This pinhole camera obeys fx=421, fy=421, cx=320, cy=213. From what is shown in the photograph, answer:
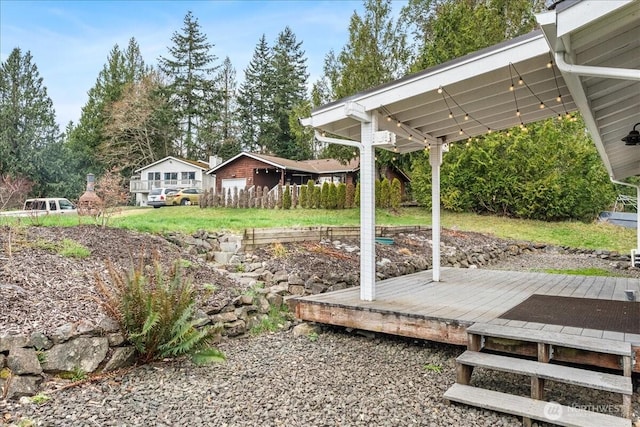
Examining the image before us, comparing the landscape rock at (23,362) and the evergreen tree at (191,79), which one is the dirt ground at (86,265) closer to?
the landscape rock at (23,362)

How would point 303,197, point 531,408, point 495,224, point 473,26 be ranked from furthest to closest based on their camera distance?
point 303,197 < point 473,26 < point 495,224 < point 531,408

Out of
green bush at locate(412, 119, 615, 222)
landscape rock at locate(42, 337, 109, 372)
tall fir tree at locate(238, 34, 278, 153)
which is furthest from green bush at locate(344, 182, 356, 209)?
tall fir tree at locate(238, 34, 278, 153)

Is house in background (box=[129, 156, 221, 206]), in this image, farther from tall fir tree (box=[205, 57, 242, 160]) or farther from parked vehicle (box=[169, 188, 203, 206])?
tall fir tree (box=[205, 57, 242, 160])

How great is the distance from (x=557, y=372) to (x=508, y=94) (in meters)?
3.29

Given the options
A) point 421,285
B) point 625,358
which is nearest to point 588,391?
point 625,358

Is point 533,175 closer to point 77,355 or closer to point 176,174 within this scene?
point 77,355

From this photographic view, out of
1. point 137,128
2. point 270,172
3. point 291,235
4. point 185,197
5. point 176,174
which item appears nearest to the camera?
point 291,235

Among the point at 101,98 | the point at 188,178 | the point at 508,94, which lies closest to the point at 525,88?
the point at 508,94

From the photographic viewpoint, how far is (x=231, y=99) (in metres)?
34.3

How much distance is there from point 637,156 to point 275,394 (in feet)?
26.3

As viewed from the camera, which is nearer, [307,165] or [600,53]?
[600,53]

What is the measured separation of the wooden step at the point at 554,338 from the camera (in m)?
2.95

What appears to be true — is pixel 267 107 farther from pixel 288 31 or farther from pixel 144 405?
pixel 144 405

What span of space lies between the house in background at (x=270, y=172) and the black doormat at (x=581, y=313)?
19.3 metres
